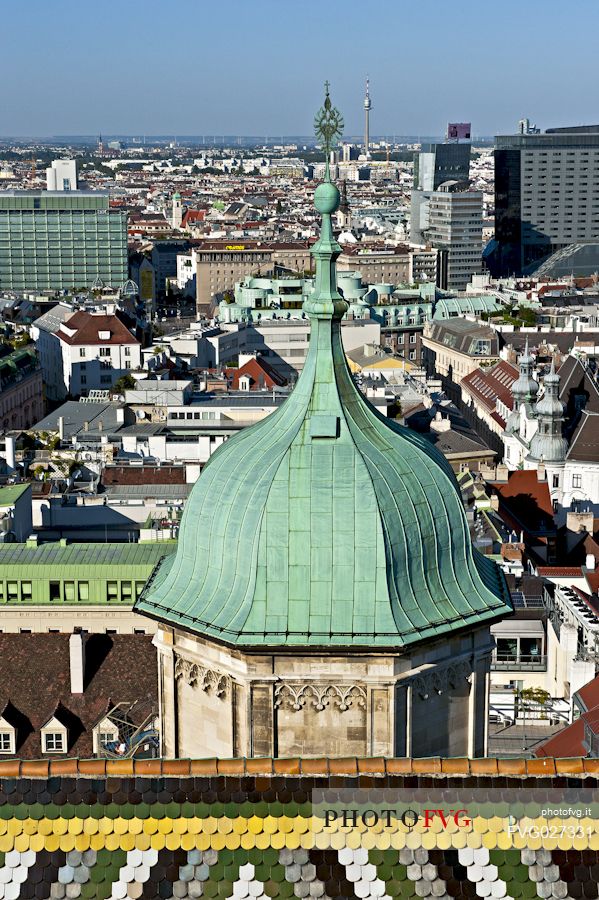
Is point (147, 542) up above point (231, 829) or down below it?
below

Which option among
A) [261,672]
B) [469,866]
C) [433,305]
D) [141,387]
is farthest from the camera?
[433,305]

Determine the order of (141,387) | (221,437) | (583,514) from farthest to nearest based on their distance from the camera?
(141,387) < (221,437) < (583,514)

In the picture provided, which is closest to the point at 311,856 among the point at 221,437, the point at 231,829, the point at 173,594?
the point at 231,829

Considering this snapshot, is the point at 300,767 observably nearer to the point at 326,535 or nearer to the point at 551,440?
the point at 326,535

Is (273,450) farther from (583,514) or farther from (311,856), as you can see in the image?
(583,514)

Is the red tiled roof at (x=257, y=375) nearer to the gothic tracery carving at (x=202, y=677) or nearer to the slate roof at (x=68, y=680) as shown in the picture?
the slate roof at (x=68, y=680)

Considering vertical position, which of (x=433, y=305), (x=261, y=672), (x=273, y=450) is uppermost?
(x=273, y=450)

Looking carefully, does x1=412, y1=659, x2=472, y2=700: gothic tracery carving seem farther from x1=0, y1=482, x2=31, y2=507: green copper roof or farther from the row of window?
x1=0, y1=482, x2=31, y2=507: green copper roof

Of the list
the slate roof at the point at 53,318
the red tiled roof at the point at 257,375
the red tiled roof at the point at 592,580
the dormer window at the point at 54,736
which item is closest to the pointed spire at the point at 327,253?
the dormer window at the point at 54,736
